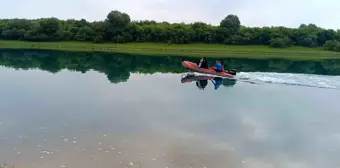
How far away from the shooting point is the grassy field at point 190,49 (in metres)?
62.7

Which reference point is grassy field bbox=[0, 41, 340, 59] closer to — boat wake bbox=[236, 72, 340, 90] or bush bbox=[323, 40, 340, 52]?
bush bbox=[323, 40, 340, 52]

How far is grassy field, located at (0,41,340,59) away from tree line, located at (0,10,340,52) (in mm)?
1952

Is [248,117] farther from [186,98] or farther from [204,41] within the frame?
[204,41]

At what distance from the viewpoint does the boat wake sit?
2983cm

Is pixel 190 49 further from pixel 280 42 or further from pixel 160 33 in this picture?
Result: pixel 280 42

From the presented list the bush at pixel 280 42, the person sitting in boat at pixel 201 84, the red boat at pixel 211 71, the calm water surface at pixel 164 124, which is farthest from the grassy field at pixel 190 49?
the calm water surface at pixel 164 124

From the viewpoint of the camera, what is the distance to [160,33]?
238ft

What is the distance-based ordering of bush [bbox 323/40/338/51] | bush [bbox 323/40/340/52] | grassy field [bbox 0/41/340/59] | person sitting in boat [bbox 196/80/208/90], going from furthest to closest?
bush [bbox 323/40/338/51] < bush [bbox 323/40/340/52] < grassy field [bbox 0/41/340/59] < person sitting in boat [bbox 196/80/208/90]

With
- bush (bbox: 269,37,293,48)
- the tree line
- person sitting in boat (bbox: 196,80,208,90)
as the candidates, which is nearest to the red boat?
person sitting in boat (bbox: 196,80,208,90)

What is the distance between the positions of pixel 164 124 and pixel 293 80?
17822 millimetres

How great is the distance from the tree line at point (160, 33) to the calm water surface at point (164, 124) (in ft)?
144

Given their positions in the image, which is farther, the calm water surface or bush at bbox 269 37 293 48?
bush at bbox 269 37 293 48

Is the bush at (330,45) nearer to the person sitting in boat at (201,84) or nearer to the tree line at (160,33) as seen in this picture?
the tree line at (160,33)

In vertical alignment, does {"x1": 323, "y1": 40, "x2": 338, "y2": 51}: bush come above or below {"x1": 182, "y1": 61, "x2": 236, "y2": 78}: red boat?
above
